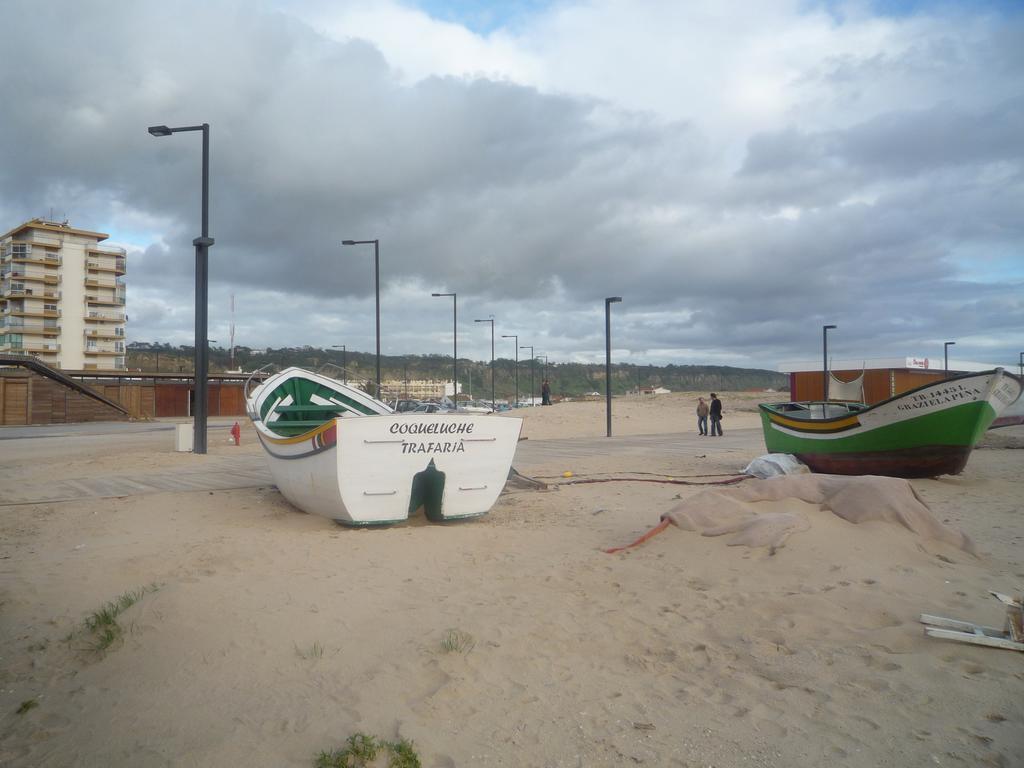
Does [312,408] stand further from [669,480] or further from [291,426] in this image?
[669,480]

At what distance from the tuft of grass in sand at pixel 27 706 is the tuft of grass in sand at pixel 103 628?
1.82 feet

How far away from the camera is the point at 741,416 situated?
44.1m

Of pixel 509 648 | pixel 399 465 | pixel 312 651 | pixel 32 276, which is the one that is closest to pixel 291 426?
pixel 399 465

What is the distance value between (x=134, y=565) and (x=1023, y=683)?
266 inches

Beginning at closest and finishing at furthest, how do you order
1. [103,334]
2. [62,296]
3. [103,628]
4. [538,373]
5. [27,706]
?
[27,706]
[103,628]
[62,296]
[103,334]
[538,373]

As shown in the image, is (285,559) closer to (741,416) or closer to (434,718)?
(434,718)

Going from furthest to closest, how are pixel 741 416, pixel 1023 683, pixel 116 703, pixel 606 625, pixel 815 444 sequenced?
1. pixel 741 416
2. pixel 815 444
3. pixel 606 625
4. pixel 116 703
5. pixel 1023 683

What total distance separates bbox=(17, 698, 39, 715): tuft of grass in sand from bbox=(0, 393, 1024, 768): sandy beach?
0.02 metres

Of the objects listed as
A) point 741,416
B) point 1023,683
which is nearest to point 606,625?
point 1023,683

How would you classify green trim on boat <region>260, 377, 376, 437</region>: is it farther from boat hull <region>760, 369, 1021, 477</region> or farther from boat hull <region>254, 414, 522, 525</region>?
boat hull <region>760, 369, 1021, 477</region>

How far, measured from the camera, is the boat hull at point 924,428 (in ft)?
40.3

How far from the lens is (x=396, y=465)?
330 inches

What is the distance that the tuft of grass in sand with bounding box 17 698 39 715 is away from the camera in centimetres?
406

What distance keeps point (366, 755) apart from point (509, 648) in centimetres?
139
